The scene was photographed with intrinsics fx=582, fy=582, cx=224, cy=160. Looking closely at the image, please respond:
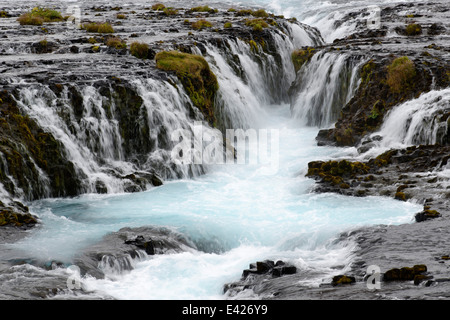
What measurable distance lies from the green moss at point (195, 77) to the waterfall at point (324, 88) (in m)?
5.71

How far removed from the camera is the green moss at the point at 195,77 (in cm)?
2580

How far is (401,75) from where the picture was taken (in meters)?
25.6

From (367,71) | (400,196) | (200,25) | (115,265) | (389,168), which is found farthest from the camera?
(200,25)

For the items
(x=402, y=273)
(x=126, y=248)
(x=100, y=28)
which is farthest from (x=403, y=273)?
(x=100, y=28)

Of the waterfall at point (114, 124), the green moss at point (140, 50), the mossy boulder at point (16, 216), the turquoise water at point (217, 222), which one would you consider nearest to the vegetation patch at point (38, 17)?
the green moss at point (140, 50)

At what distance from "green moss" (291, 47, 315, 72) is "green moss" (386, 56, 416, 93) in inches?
297

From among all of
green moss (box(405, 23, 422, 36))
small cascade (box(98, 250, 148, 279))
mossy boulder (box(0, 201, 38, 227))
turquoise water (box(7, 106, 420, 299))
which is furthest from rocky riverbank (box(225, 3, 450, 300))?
mossy boulder (box(0, 201, 38, 227))

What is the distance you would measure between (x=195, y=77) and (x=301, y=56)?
10148mm

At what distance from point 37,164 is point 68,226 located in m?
3.62

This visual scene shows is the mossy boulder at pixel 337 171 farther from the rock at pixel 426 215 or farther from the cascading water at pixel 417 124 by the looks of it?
the rock at pixel 426 215

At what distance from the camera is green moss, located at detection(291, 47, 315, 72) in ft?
110

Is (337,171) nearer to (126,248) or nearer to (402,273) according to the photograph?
(126,248)

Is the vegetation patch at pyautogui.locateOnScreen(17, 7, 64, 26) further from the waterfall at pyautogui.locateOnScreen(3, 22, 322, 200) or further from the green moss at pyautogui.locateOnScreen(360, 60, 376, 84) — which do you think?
the green moss at pyautogui.locateOnScreen(360, 60, 376, 84)

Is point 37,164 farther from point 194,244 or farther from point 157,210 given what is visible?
point 194,244
